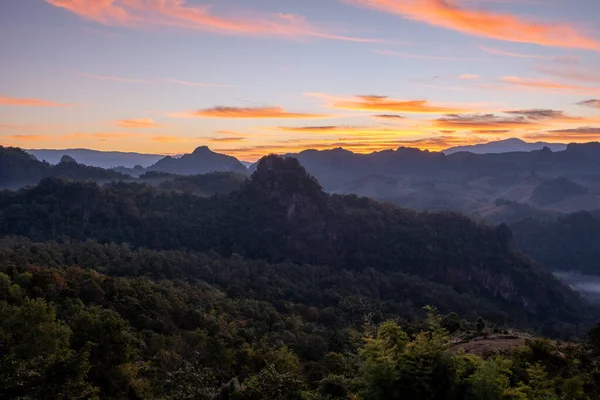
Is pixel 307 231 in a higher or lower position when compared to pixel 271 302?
higher

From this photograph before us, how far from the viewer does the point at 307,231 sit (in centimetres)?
15488

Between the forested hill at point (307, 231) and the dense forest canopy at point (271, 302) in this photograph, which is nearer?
the dense forest canopy at point (271, 302)

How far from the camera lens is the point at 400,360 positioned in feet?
50.2

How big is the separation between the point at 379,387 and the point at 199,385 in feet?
41.6

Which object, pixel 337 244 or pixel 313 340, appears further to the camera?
pixel 337 244

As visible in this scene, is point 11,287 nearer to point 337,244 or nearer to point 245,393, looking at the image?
point 245,393

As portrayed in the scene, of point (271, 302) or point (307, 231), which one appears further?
point (307, 231)

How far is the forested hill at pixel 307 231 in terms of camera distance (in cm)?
12675

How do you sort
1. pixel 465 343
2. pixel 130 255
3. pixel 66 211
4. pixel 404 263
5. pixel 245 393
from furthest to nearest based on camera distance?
pixel 404 263
pixel 66 211
pixel 130 255
pixel 465 343
pixel 245 393

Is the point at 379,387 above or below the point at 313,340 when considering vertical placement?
above

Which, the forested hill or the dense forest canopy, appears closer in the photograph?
the dense forest canopy

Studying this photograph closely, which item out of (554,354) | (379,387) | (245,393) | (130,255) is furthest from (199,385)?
(130,255)

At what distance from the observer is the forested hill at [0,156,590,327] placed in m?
127

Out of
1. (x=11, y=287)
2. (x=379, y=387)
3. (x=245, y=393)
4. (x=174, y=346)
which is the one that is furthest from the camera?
(x=174, y=346)
